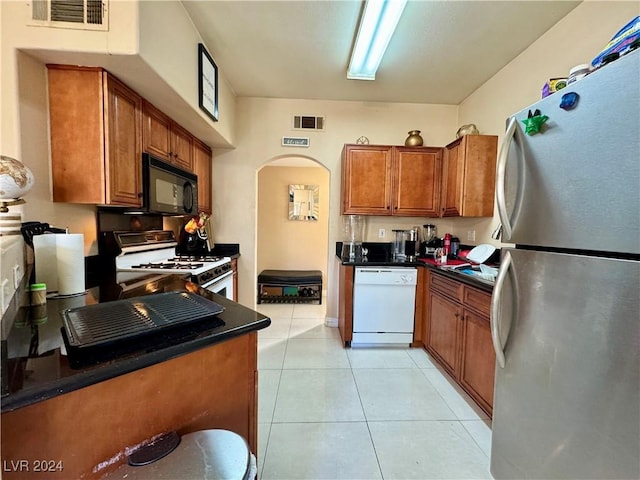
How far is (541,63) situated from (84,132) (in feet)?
10.8


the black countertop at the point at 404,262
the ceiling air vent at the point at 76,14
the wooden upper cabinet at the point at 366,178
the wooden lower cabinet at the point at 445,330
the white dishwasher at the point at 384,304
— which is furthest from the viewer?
the wooden upper cabinet at the point at 366,178

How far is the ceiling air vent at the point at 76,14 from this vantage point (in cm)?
137

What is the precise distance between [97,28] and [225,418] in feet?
6.48

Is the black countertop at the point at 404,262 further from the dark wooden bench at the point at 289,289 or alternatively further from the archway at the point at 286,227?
the archway at the point at 286,227

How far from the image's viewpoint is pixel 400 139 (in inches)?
132

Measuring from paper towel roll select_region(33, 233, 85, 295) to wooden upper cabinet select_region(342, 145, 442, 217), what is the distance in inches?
93.8

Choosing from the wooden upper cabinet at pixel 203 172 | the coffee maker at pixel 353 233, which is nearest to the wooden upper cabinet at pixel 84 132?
the wooden upper cabinet at pixel 203 172

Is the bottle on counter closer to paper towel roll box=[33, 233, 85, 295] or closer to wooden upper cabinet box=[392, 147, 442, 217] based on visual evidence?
wooden upper cabinet box=[392, 147, 442, 217]

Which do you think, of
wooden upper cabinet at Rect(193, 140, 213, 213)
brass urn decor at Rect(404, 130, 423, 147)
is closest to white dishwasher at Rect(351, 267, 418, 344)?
brass urn decor at Rect(404, 130, 423, 147)

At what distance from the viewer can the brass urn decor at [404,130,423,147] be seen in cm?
308

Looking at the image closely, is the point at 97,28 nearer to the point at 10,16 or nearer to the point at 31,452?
the point at 10,16

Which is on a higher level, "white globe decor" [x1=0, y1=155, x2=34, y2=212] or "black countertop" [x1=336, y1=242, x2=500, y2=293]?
"white globe decor" [x1=0, y1=155, x2=34, y2=212]

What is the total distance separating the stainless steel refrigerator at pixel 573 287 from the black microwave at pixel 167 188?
222 cm

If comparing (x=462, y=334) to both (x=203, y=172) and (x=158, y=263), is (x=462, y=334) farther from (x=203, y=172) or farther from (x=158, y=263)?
(x=203, y=172)
